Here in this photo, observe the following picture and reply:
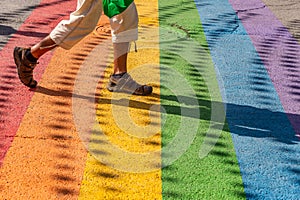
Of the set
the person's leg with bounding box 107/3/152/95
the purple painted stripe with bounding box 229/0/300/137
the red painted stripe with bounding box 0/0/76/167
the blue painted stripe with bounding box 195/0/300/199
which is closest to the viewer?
the blue painted stripe with bounding box 195/0/300/199

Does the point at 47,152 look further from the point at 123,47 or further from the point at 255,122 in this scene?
the point at 255,122

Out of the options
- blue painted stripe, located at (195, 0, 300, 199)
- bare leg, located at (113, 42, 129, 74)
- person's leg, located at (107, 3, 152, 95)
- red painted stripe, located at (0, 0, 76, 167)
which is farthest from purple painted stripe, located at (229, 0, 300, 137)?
red painted stripe, located at (0, 0, 76, 167)

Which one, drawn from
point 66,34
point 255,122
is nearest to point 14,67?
point 66,34

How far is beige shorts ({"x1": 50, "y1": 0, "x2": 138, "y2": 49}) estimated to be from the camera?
395 centimetres

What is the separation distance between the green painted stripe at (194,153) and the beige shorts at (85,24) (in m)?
0.73

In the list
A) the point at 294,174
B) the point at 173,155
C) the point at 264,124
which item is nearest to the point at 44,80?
the point at 173,155

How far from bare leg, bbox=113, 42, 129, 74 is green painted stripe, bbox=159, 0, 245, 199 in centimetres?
46

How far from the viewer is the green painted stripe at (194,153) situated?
2.98m

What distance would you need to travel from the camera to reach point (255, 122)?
393cm

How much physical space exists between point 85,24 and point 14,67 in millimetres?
1125

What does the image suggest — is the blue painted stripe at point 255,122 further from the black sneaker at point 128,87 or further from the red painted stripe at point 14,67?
the red painted stripe at point 14,67

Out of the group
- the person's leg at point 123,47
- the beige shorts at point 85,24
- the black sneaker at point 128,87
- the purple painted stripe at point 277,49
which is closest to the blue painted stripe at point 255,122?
the purple painted stripe at point 277,49

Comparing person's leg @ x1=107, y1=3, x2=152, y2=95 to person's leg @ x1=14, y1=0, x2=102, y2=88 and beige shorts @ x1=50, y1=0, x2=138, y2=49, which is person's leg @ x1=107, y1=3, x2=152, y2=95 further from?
person's leg @ x1=14, y1=0, x2=102, y2=88

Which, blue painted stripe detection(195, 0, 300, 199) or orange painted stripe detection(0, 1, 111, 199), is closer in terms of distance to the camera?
orange painted stripe detection(0, 1, 111, 199)
